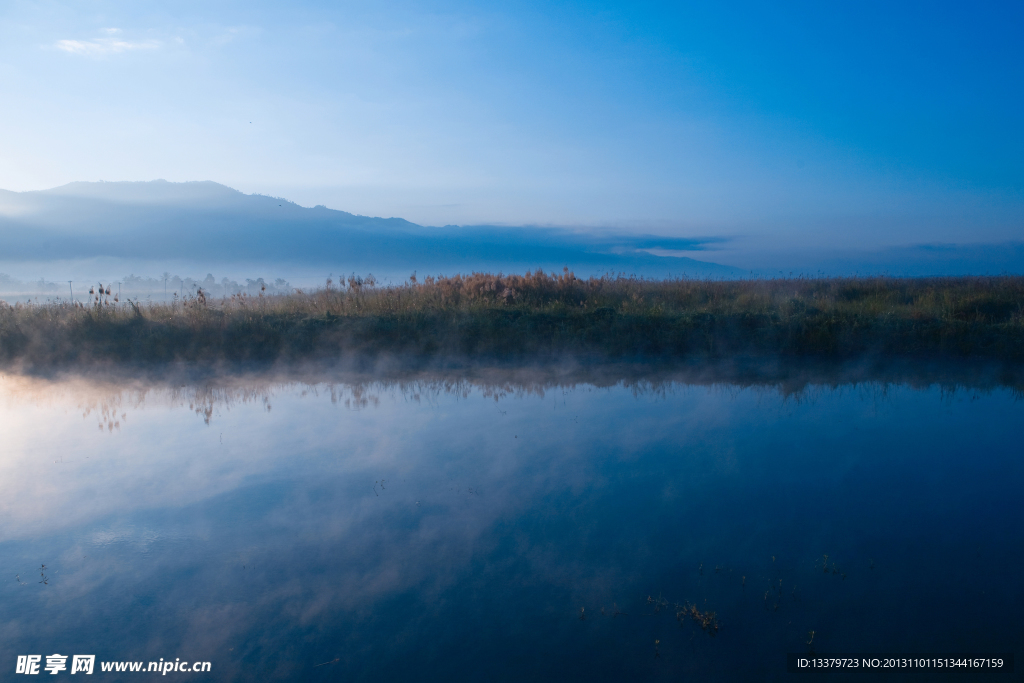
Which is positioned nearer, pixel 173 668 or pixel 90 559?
pixel 173 668

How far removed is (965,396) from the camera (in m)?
6.14

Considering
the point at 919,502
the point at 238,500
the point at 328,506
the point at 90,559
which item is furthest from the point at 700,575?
the point at 90,559

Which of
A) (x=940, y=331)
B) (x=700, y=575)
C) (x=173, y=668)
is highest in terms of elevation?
(x=940, y=331)

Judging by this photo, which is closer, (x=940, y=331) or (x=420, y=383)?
(x=420, y=383)

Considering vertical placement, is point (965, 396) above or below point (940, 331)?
below

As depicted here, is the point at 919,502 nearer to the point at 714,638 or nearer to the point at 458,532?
the point at 714,638

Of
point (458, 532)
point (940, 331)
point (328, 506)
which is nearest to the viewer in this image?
point (458, 532)

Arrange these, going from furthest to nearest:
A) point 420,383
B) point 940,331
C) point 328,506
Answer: point 940,331 < point 420,383 < point 328,506

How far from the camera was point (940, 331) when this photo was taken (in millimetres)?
8484

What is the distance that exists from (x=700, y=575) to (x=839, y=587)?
0.61 meters

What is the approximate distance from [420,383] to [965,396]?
18.6 ft

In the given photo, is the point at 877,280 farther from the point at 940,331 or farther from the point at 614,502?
the point at 614,502

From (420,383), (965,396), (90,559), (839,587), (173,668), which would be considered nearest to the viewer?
(173,668)

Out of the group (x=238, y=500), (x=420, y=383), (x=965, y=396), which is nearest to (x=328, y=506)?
(x=238, y=500)
